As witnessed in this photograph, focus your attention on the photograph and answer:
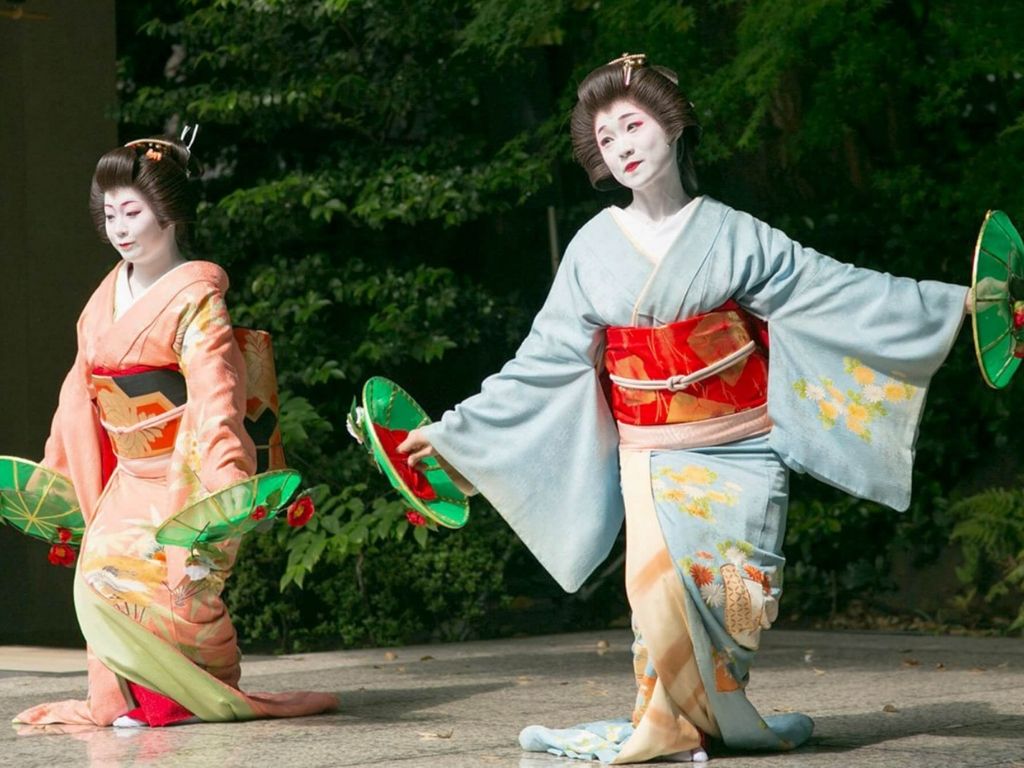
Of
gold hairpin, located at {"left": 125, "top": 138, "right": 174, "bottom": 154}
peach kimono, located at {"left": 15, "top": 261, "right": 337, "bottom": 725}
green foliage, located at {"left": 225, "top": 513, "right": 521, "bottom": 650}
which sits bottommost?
green foliage, located at {"left": 225, "top": 513, "right": 521, "bottom": 650}

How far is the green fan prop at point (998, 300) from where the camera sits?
4.53 m

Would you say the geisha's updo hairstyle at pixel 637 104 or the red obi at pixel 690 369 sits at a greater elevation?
the geisha's updo hairstyle at pixel 637 104

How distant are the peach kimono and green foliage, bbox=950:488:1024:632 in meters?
4.14

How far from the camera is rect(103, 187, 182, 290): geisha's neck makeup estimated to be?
5.56 metres

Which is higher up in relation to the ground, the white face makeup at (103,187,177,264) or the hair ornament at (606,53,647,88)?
the hair ornament at (606,53,647,88)

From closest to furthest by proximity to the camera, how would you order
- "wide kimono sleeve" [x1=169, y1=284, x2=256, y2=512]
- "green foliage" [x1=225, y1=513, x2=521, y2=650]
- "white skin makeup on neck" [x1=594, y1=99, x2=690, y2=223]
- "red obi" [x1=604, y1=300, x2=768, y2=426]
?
"red obi" [x1=604, y1=300, x2=768, y2=426]
"white skin makeup on neck" [x1=594, y1=99, x2=690, y2=223]
"wide kimono sleeve" [x1=169, y1=284, x2=256, y2=512]
"green foliage" [x1=225, y1=513, x2=521, y2=650]

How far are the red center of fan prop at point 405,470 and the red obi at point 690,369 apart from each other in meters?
0.60

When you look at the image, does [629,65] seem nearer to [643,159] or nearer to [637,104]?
[637,104]

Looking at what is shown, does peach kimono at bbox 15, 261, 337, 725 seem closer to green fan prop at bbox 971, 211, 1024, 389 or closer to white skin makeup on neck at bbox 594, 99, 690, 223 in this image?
white skin makeup on neck at bbox 594, 99, 690, 223

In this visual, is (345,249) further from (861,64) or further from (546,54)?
(861,64)

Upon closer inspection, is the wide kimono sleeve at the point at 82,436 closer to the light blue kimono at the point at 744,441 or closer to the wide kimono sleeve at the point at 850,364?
the light blue kimono at the point at 744,441

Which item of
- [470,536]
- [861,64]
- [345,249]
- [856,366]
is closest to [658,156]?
[856,366]

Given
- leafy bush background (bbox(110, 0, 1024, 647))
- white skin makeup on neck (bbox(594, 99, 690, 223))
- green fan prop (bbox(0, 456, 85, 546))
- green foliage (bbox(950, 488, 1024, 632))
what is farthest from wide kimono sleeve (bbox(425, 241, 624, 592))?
green foliage (bbox(950, 488, 1024, 632))

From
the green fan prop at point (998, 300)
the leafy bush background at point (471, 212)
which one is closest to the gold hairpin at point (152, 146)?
the green fan prop at point (998, 300)
